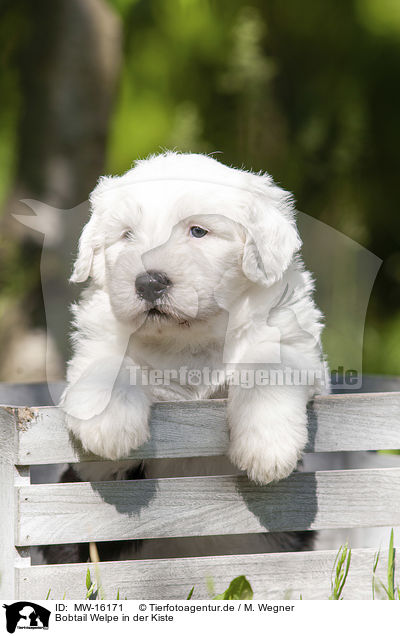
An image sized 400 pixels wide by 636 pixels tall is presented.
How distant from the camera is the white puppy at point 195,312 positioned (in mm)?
2150

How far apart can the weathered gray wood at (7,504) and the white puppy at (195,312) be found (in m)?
0.19

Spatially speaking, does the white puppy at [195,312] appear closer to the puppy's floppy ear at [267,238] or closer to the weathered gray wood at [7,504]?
the puppy's floppy ear at [267,238]

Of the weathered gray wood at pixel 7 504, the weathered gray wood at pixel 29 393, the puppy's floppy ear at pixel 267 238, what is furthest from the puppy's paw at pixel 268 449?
the weathered gray wood at pixel 29 393

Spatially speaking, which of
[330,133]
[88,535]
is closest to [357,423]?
[88,535]

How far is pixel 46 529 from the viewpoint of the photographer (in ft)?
6.98

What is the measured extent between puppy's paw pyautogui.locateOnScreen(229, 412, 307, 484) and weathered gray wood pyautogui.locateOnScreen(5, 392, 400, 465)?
0.34ft

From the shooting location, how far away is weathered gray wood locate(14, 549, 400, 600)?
2.13 m

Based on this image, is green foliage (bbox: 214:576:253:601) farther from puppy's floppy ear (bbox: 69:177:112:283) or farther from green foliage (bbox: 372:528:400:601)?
puppy's floppy ear (bbox: 69:177:112:283)

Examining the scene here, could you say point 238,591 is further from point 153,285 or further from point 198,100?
point 198,100

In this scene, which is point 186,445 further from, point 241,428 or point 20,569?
point 20,569

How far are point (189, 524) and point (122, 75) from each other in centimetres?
563
